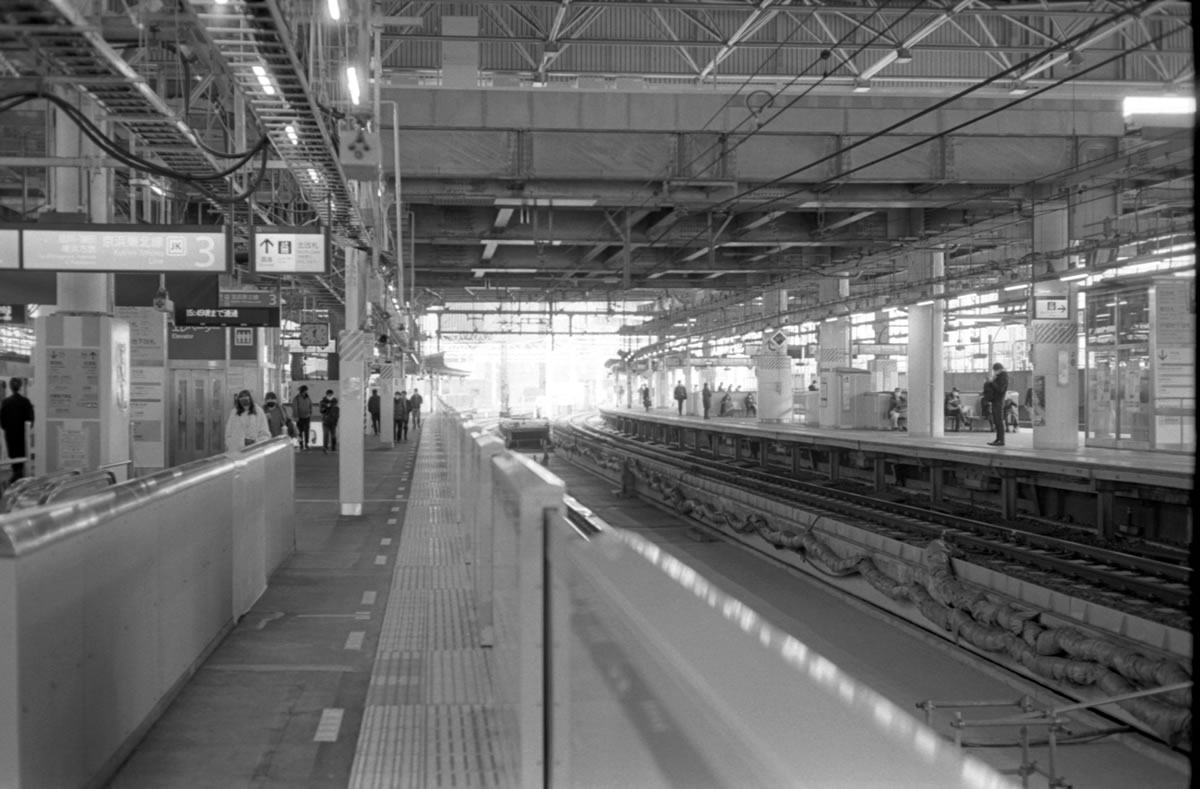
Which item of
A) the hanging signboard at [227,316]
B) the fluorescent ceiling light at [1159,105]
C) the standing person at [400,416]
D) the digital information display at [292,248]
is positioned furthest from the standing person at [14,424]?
the standing person at [400,416]

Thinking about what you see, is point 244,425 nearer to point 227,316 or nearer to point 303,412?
point 227,316

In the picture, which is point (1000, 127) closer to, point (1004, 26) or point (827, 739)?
point (1004, 26)

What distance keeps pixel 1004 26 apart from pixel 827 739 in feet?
106

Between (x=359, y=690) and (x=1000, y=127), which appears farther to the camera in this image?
(x=1000, y=127)

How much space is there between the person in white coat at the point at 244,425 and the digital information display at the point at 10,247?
5386mm

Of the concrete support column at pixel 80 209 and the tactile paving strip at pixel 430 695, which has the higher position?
the concrete support column at pixel 80 209

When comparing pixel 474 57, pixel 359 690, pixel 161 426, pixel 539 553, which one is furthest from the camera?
pixel 474 57

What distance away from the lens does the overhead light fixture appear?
974 cm

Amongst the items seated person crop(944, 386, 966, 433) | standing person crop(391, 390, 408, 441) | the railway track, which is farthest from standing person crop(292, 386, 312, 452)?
seated person crop(944, 386, 966, 433)

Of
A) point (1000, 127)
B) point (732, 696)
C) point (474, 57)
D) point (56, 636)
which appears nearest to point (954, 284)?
point (1000, 127)

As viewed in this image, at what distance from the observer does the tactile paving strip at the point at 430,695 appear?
16.4 feet

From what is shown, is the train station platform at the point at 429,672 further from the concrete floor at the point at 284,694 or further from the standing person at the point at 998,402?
the standing person at the point at 998,402

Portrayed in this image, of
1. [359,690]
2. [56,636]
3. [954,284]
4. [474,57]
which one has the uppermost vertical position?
[474,57]

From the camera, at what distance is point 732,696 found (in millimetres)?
1593
